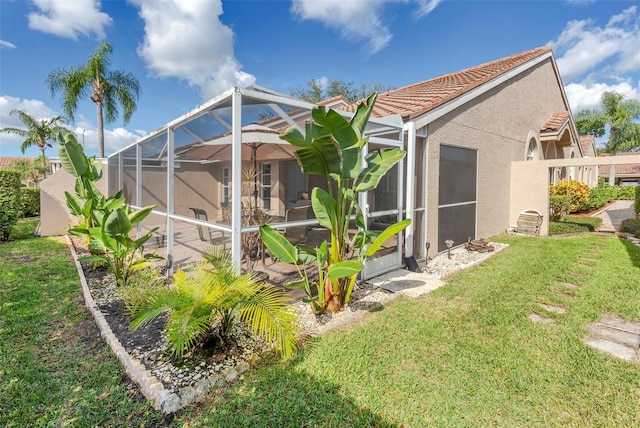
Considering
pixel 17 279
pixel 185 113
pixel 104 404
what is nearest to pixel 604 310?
pixel 104 404

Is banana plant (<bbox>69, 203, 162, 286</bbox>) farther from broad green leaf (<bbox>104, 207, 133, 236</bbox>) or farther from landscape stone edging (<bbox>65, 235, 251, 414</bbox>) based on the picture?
landscape stone edging (<bbox>65, 235, 251, 414</bbox>)

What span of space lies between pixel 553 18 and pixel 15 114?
41.3 meters

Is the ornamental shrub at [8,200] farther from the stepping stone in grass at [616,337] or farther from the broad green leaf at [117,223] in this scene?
the stepping stone in grass at [616,337]

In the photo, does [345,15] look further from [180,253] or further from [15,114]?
[15,114]

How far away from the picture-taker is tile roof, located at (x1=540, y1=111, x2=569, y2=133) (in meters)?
13.9

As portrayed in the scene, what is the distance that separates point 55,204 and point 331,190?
42.5 feet

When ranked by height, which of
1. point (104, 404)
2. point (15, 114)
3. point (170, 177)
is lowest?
point (104, 404)

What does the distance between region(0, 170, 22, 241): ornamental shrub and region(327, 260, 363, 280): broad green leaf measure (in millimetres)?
12682

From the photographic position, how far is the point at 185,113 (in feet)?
18.5

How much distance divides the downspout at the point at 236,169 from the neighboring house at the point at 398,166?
15 mm

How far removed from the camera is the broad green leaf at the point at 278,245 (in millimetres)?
4391

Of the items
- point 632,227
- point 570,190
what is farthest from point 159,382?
point 570,190

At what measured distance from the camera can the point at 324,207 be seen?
472 cm

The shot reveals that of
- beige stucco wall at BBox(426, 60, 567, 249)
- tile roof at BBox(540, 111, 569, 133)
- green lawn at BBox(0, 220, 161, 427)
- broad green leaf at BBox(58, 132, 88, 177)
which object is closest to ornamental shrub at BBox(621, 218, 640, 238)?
beige stucco wall at BBox(426, 60, 567, 249)
